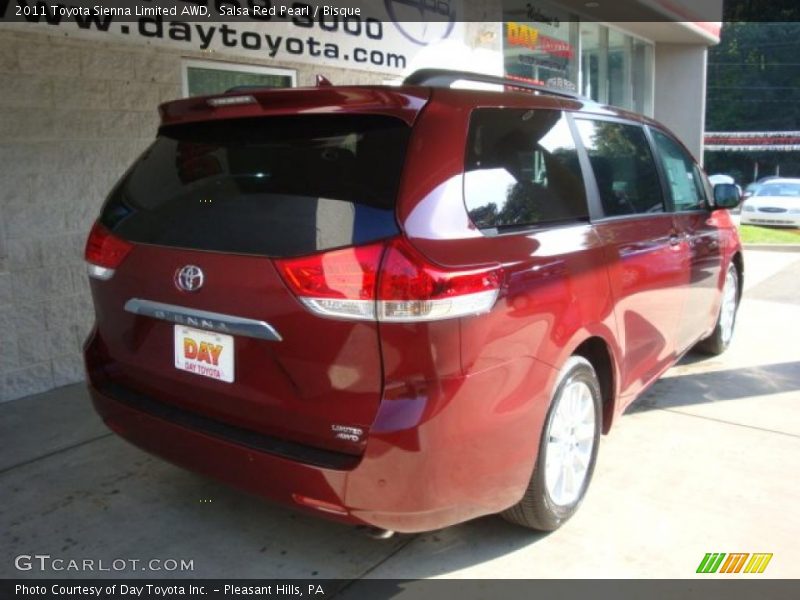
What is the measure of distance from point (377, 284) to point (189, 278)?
727 millimetres

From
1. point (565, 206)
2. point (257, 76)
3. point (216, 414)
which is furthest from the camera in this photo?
point (257, 76)

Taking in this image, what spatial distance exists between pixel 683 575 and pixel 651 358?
1.34 meters

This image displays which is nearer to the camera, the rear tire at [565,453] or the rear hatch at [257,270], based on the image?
the rear hatch at [257,270]

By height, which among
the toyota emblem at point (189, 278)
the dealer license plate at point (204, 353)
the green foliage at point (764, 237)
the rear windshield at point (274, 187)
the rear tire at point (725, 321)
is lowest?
the green foliage at point (764, 237)

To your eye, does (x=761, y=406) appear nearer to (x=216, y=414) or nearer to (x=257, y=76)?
(x=216, y=414)

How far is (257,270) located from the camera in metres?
2.44

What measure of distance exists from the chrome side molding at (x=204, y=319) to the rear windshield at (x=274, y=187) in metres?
0.23

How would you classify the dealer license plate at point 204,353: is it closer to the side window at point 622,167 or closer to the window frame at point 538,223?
the window frame at point 538,223

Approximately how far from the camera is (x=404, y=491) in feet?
7.80

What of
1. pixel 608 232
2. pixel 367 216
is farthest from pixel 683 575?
pixel 367 216

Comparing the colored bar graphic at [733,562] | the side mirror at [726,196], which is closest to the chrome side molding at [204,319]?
the colored bar graphic at [733,562]

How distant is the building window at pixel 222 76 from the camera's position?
5488mm

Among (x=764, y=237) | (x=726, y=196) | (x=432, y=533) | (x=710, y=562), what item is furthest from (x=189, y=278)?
(x=764, y=237)

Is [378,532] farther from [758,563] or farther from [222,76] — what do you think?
[222,76]
